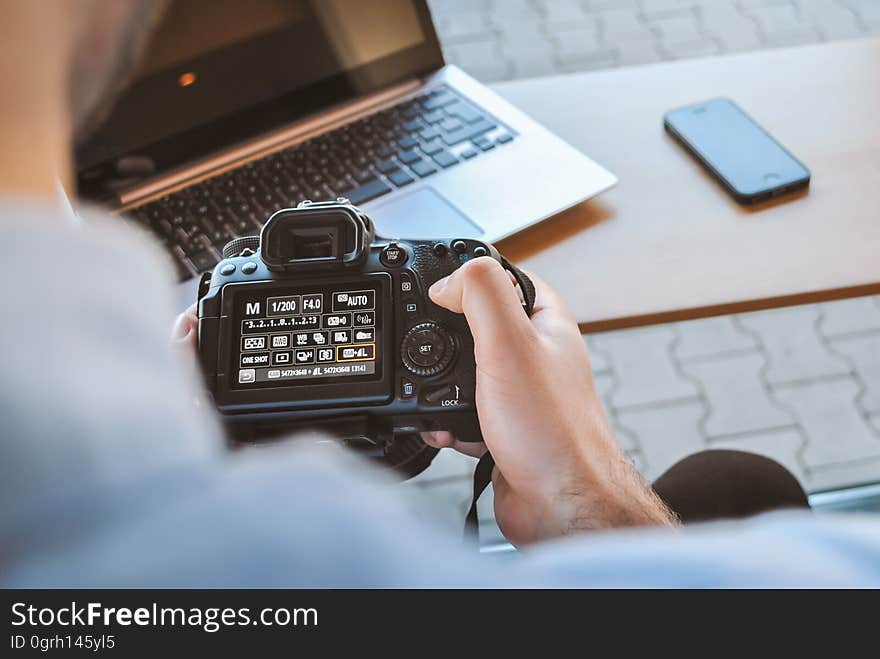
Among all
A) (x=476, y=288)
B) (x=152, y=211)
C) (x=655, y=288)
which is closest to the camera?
(x=476, y=288)

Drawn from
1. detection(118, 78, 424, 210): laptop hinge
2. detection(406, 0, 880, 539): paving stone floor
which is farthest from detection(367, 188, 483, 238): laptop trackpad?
detection(406, 0, 880, 539): paving stone floor

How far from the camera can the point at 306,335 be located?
0.66m

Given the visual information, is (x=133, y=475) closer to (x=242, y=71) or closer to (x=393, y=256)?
(x=393, y=256)

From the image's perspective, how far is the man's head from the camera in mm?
359

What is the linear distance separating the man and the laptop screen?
557mm

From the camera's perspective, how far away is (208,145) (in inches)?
37.9

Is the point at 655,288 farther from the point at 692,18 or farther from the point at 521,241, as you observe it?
the point at 692,18

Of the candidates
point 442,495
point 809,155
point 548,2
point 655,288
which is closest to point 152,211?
point 655,288

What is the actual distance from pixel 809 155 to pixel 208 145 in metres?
0.67

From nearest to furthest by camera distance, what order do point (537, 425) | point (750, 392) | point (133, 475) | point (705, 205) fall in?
point (133, 475), point (537, 425), point (705, 205), point (750, 392)

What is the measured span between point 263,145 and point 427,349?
1.43 ft

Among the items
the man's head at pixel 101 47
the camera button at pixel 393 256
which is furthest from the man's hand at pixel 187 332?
the man's head at pixel 101 47

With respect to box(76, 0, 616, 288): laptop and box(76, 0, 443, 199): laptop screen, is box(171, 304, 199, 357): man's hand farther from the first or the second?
box(76, 0, 443, 199): laptop screen

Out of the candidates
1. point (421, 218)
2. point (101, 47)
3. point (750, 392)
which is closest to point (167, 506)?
point (101, 47)
